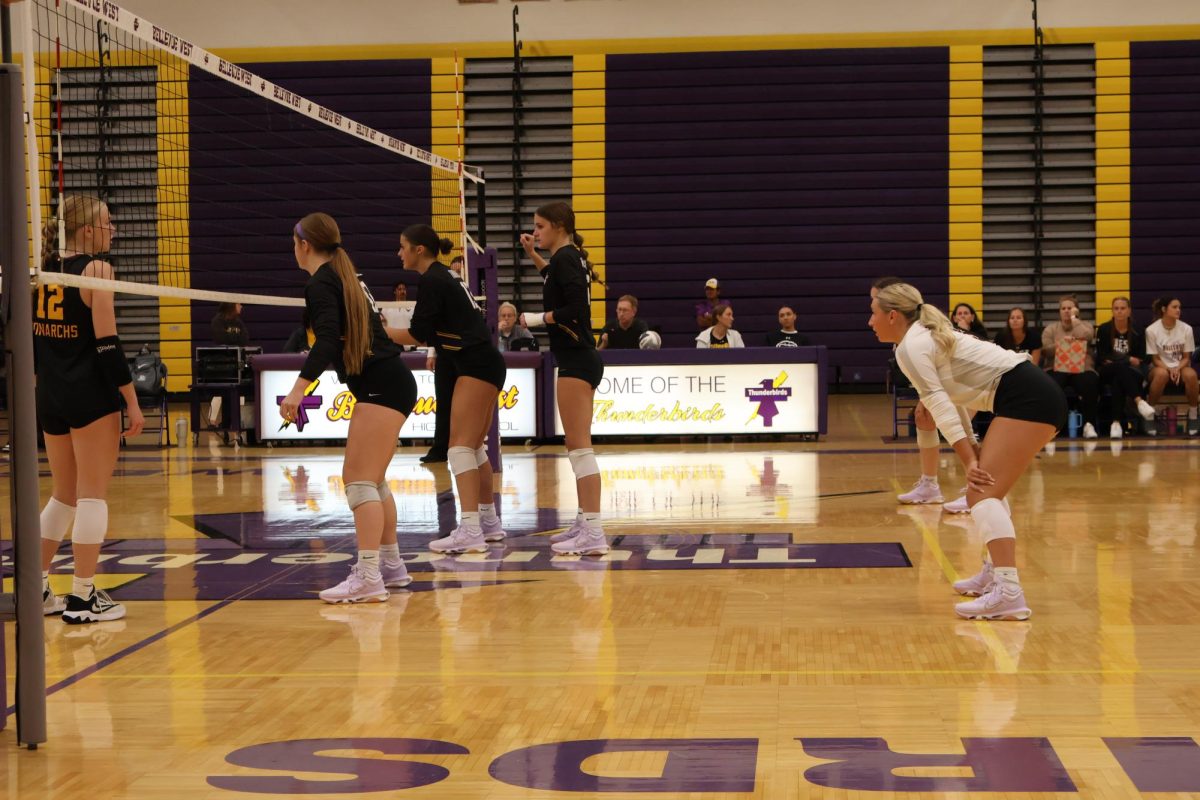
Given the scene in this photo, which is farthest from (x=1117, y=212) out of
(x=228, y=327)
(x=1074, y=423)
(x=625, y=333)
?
(x=228, y=327)

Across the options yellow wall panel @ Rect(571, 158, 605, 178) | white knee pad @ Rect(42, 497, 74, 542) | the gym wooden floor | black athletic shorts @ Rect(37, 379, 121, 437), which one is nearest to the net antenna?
yellow wall panel @ Rect(571, 158, 605, 178)

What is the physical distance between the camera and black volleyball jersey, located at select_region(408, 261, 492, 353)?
6562mm

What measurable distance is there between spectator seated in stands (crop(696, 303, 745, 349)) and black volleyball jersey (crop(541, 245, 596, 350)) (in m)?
7.29

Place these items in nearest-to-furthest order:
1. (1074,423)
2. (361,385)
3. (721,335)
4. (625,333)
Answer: (361,385) → (1074,423) → (625,333) → (721,335)

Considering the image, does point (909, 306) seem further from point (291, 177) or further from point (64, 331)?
point (291, 177)

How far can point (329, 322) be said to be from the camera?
5.49 metres

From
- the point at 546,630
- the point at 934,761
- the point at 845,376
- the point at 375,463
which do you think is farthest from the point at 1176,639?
the point at 845,376

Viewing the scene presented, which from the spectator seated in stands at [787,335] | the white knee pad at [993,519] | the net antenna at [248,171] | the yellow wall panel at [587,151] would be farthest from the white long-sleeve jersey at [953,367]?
the yellow wall panel at [587,151]

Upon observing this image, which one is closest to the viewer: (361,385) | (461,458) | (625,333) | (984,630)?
(984,630)

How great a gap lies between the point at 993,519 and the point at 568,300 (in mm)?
2520

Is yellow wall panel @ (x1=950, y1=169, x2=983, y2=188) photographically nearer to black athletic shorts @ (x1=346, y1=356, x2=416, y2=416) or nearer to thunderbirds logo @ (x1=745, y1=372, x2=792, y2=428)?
thunderbirds logo @ (x1=745, y1=372, x2=792, y2=428)

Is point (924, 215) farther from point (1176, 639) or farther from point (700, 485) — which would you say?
point (1176, 639)

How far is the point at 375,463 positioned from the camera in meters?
5.68

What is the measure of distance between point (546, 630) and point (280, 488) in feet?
17.8
